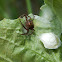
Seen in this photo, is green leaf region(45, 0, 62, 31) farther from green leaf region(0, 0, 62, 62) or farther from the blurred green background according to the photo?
the blurred green background

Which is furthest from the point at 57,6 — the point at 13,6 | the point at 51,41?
the point at 13,6

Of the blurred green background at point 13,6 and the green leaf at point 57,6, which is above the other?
the green leaf at point 57,6

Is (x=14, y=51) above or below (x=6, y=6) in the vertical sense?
below

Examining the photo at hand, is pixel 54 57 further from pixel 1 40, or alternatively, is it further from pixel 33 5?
pixel 33 5

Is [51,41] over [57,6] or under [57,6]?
under

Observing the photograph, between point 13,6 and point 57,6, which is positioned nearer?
point 57,6

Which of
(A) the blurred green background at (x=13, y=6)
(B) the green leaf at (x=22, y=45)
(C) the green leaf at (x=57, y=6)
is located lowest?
(B) the green leaf at (x=22, y=45)

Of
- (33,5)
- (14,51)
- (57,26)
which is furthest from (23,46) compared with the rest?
(33,5)

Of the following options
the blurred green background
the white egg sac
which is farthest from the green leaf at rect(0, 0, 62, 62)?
the blurred green background

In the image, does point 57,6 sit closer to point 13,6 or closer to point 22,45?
point 22,45

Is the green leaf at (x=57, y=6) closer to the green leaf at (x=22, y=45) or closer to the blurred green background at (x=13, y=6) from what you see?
the green leaf at (x=22, y=45)

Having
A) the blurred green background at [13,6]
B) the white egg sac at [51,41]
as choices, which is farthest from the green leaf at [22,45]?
the blurred green background at [13,6]
